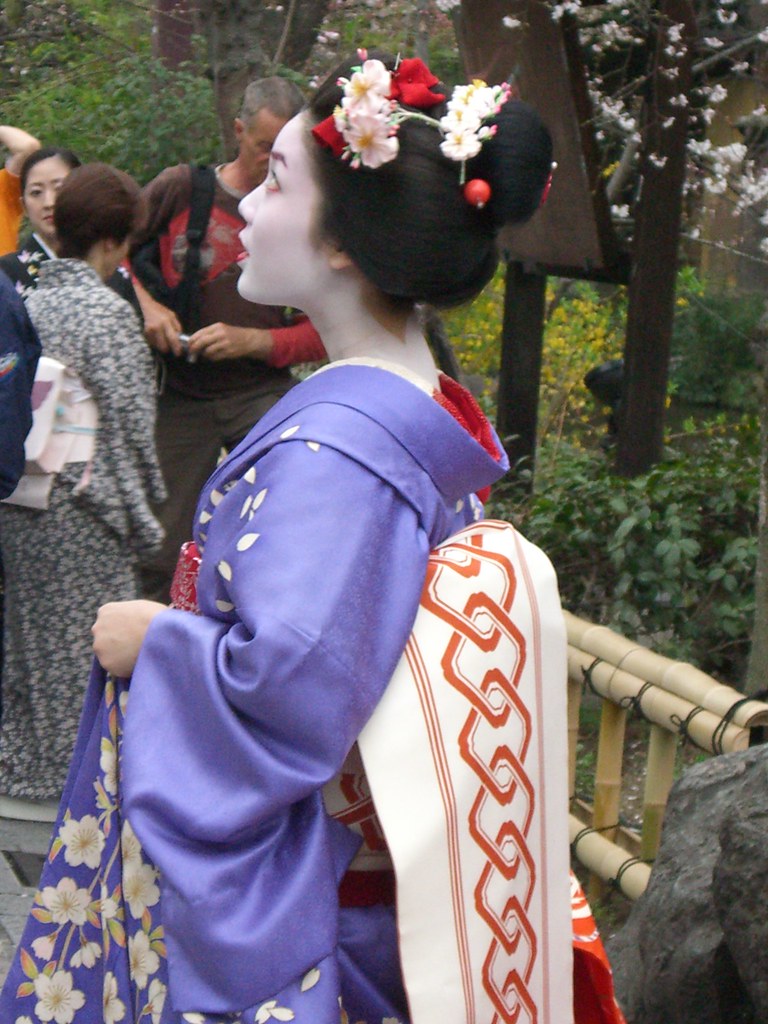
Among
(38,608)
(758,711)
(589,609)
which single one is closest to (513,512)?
(589,609)

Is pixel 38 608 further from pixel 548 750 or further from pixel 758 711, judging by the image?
pixel 548 750

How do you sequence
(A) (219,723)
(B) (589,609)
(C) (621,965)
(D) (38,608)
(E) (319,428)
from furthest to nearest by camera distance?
(B) (589,609), (D) (38,608), (C) (621,965), (E) (319,428), (A) (219,723)

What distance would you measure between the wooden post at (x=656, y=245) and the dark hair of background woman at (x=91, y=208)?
2.20 meters

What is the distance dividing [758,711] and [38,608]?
7.06 feet

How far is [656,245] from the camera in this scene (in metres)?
5.46

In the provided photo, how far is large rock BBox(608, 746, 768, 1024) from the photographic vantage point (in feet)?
7.47

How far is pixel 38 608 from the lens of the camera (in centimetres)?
409

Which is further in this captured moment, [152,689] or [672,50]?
[672,50]

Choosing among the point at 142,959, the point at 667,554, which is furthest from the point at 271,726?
the point at 667,554

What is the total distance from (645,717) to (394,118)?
2062 mm

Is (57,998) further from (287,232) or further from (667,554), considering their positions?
(667,554)

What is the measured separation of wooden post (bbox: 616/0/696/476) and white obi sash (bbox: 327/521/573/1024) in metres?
3.73

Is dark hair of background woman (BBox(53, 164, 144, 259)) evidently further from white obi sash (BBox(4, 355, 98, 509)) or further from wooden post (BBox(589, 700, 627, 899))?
wooden post (BBox(589, 700, 627, 899))

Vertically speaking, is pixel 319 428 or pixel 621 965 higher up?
pixel 319 428
